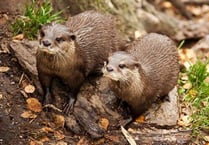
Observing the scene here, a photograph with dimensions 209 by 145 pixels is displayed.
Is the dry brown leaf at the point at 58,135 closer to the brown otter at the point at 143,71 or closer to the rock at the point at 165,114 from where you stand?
the brown otter at the point at 143,71

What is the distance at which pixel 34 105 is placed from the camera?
13.2ft

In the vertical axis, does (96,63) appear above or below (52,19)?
below

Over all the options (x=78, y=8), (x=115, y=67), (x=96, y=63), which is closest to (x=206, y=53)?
(x=78, y=8)

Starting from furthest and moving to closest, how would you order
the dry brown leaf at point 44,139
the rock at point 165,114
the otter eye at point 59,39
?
the rock at point 165,114 → the dry brown leaf at point 44,139 → the otter eye at point 59,39

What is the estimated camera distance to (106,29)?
4379 millimetres

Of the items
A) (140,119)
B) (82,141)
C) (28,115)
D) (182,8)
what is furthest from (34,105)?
(182,8)

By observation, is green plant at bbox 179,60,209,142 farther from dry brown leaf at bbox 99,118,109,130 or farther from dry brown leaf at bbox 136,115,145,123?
dry brown leaf at bbox 99,118,109,130

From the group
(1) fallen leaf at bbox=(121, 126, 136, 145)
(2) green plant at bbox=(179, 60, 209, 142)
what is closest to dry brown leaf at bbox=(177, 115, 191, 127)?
(2) green plant at bbox=(179, 60, 209, 142)

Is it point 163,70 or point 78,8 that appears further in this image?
point 78,8

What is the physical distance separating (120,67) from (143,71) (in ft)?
1.13

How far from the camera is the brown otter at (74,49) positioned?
357 centimetres

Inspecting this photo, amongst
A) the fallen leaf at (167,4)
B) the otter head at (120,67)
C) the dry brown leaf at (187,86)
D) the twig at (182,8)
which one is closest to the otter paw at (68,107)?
the otter head at (120,67)

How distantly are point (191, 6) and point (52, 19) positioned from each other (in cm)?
433

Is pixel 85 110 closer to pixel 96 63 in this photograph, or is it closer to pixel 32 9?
pixel 96 63
